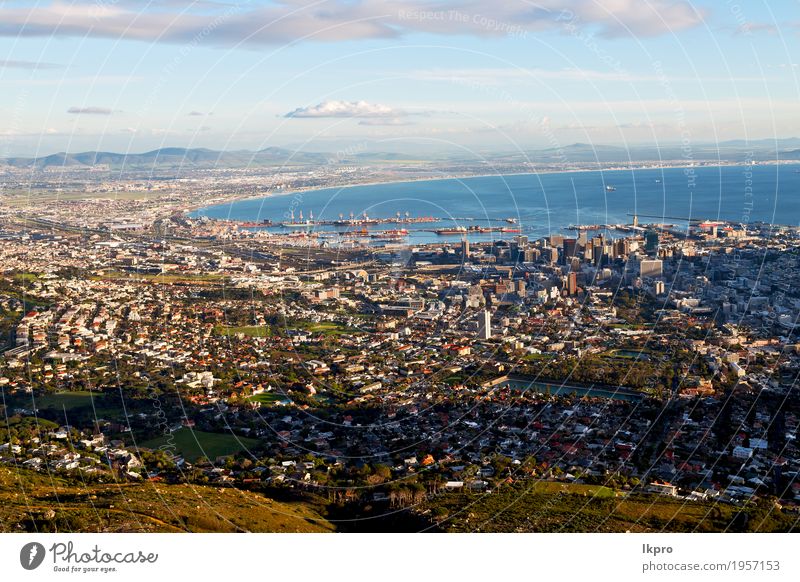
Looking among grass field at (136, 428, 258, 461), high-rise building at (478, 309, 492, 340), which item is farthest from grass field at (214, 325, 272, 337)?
grass field at (136, 428, 258, 461)

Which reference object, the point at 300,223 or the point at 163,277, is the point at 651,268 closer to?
the point at 163,277

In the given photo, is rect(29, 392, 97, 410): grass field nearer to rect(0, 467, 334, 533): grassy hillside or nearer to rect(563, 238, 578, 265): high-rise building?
rect(0, 467, 334, 533): grassy hillside

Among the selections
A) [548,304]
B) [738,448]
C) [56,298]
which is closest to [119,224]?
[56,298]

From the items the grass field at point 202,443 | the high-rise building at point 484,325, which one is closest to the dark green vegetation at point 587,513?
the grass field at point 202,443

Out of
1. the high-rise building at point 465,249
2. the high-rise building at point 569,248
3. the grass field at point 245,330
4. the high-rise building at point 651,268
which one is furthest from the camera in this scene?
the high-rise building at point 465,249

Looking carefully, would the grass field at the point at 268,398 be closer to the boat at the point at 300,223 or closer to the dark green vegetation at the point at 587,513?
the dark green vegetation at the point at 587,513

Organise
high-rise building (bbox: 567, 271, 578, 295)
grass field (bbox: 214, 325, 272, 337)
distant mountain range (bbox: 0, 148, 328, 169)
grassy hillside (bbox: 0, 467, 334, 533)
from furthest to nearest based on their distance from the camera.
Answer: distant mountain range (bbox: 0, 148, 328, 169) → high-rise building (bbox: 567, 271, 578, 295) → grass field (bbox: 214, 325, 272, 337) → grassy hillside (bbox: 0, 467, 334, 533)

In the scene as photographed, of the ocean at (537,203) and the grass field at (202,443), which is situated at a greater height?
the ocean at (537,203)
